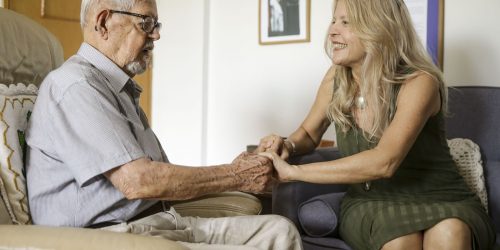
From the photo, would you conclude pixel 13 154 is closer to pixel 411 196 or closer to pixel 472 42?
pixel 411 196

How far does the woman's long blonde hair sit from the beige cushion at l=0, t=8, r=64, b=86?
3.21 ft

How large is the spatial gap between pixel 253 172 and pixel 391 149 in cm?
42

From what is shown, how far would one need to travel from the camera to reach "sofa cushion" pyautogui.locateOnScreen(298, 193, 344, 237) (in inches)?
72.5

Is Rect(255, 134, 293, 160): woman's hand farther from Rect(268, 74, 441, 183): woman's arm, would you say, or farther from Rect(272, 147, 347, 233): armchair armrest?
Rect(268, 74, 441, 183): woman's arm

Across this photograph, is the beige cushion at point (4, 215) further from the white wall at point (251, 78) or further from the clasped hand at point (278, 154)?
the white wall at point (251, 78)

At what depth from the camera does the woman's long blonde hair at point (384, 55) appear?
1759 millimetres

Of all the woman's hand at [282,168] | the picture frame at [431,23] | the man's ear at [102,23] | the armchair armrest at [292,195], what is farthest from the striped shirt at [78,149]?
the picture frame at [431,23]

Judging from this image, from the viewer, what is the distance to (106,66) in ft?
5.01

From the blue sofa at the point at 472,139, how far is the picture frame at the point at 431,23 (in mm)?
620

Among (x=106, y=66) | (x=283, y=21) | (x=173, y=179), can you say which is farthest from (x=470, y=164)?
(x=283, y=21)

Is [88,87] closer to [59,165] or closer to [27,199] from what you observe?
[59,165]

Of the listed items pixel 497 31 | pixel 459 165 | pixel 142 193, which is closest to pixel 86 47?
pixel 142 193

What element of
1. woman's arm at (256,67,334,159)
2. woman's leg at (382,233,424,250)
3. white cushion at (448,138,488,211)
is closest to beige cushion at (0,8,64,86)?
woman's arm at (256,67,334,159)

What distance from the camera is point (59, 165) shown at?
54.0 inches
